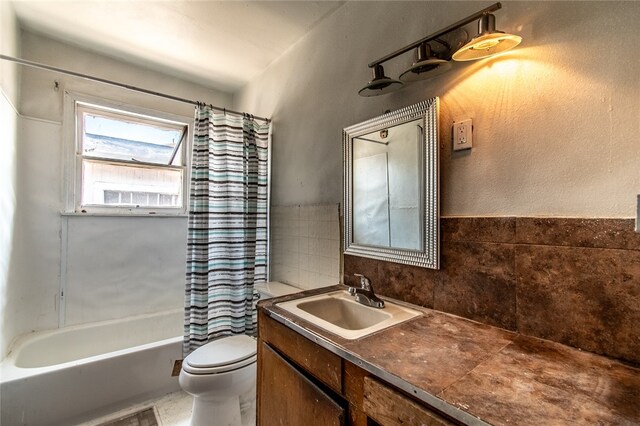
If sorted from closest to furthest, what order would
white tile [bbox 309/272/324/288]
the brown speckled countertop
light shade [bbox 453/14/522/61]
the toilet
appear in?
the brown speckled countertop, light shade [bbox 453/14/522/61], the toilet, white tile [bbox 309/272/324/288]

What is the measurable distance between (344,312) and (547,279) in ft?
2.70

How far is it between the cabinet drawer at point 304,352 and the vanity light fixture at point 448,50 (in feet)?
3.74

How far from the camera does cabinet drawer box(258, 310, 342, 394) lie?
2.83 ft

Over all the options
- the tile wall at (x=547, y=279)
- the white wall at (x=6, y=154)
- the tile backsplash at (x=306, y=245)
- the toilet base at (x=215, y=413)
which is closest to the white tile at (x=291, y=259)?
the tile backsplash at (x=306, y=245)

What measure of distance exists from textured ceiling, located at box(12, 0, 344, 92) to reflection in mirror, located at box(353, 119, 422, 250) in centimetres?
96

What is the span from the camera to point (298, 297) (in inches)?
53.6

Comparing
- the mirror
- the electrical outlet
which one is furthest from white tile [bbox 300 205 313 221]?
the electrical outlet

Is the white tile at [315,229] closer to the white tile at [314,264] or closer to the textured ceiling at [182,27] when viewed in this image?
the white tile at [314,264]

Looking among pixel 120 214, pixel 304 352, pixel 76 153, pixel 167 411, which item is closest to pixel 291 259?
pixel 304 352

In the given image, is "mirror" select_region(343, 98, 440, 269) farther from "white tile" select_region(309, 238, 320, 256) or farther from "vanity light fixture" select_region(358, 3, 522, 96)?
"white tile" select_region(309, 238, 320, 256)

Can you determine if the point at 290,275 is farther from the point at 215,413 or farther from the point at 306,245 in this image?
the point at 215,413

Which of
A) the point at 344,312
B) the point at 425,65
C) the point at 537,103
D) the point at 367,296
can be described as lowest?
the point at 344,312

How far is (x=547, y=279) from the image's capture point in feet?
2.88

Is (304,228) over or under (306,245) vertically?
over
